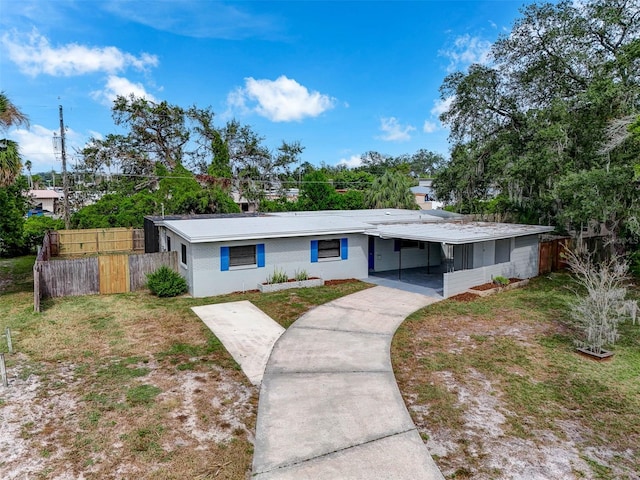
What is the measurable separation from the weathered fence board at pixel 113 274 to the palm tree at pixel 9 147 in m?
3.75

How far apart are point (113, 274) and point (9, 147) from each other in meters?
5.12

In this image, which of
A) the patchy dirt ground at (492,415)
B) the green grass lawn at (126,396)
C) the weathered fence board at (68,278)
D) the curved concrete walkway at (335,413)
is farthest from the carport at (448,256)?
the weathered fence board at (68,278)

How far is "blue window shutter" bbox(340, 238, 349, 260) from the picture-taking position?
17078mm

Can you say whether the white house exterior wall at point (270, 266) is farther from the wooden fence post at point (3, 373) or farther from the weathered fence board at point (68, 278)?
the wooden fence post at point (3, 373)

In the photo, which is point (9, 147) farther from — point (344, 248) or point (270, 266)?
point (344, 248)

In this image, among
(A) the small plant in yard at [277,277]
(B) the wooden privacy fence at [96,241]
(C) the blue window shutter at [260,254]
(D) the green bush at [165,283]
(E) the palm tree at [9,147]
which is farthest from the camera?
(B) the wooden privacy fence at [96,241]

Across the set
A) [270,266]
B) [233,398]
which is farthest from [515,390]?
[270,266]

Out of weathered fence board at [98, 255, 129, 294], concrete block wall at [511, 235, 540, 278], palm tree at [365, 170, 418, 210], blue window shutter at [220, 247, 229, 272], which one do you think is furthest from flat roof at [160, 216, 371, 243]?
palm tree at [365, 170, 418, 210]

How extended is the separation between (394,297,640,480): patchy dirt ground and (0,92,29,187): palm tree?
12467mm

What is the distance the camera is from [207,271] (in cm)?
1457

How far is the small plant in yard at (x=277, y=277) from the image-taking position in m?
15.6

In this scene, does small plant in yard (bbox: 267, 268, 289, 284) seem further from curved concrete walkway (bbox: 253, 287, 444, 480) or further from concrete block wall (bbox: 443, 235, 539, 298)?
concrete block wall (bbox: 443, 235, 539, 298)

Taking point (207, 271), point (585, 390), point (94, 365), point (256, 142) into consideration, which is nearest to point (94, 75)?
point (256, 142)

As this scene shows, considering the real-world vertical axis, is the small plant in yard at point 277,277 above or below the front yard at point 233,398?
above
